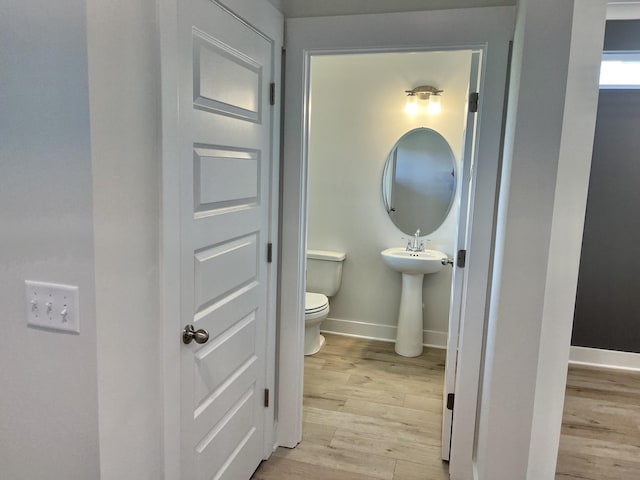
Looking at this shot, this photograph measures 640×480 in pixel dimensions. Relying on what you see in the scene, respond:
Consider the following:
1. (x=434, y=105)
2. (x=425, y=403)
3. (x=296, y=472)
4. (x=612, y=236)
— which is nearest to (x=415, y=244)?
(x=434, y=105)

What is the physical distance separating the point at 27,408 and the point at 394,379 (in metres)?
2.44

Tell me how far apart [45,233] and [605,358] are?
12.4 ft

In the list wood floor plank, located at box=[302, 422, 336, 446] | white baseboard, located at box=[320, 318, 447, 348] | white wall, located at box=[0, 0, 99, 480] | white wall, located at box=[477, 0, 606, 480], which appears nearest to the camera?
white wall, located at box=[0, 0, 99, 480]

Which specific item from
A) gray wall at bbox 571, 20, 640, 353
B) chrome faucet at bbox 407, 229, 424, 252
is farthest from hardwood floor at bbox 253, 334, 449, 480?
gray wall at bbox 571, 20, 640, 353

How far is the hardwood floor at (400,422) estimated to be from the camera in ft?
7.59

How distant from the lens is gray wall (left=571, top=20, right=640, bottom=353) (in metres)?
3.32

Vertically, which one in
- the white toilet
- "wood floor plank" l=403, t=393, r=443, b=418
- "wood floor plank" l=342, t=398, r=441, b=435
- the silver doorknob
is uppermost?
the silver doorknob

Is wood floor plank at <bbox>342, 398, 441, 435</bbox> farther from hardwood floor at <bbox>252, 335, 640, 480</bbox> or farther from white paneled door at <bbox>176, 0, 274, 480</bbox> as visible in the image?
white paneled door at <bbox>176, 0, 274, 480</bbox>

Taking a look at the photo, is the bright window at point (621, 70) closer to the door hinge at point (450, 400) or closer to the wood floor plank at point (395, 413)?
the door hinge at point (450, 400)

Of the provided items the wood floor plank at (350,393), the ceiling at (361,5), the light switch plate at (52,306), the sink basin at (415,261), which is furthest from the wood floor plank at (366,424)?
the ceiling at (361,5)

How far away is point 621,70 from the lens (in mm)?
3213

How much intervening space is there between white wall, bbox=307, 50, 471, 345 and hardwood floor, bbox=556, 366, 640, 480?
1.06 metres

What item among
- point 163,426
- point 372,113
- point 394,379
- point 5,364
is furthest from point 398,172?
point 5,364

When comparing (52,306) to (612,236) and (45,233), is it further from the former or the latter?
(612,236)
